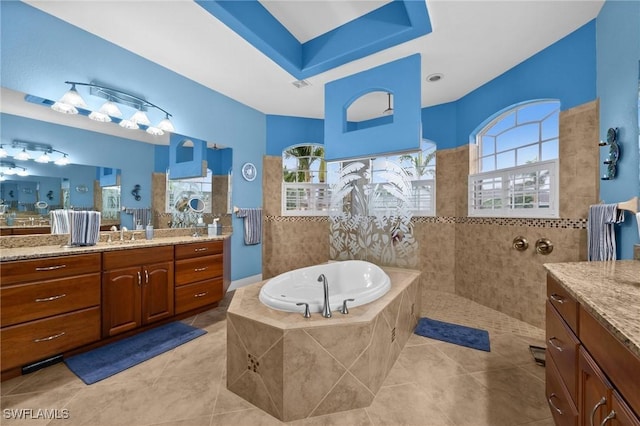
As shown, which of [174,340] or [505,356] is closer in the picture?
Answer: [505,356]

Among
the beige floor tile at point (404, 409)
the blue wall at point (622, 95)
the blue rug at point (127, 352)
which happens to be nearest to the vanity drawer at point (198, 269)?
the blue rug at point (127, 352)

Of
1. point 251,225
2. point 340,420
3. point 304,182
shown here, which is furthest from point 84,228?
point 304,182

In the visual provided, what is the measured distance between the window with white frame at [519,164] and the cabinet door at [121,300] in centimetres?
386

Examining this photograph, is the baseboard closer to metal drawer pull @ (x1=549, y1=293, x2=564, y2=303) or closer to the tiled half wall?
the tiled half wall

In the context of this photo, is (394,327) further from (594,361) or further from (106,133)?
(106,133)

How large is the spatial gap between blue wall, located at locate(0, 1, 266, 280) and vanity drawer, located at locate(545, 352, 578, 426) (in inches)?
132

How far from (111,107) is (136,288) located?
1709 millimetres

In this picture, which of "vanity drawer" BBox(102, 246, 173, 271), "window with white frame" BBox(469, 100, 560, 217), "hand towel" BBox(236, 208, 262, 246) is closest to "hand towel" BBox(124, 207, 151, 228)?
"vanity drawer" BBox(102, 246, 173, 271)

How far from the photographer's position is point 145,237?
2.77 meters

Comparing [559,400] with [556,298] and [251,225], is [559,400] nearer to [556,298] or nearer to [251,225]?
[556,298]

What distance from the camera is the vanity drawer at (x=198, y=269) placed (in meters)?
2.59

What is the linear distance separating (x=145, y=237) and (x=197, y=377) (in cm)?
170

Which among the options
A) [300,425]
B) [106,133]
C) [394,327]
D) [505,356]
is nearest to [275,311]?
[300,425]

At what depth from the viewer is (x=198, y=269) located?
2750 mm
